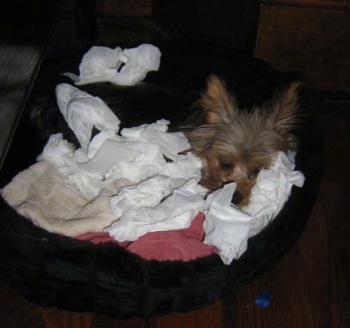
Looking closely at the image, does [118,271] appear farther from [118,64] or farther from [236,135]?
[118,64]

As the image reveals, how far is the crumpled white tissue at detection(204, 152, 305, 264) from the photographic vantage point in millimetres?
1671

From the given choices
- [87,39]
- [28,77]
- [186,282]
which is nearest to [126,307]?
[186,282]

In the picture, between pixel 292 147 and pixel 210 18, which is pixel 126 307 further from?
pixel 210 18

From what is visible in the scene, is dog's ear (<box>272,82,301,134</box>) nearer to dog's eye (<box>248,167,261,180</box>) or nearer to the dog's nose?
dog's eye (<box>248,167,261,180</box>)

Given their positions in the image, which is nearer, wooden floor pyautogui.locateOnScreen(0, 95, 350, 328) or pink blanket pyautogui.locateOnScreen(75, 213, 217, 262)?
pink blanket pyautogui.locateOnScreen(75, 213, 217, 262)

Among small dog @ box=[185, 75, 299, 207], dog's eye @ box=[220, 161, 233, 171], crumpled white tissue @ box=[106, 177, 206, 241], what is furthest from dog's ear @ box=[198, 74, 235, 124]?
crumpled white tissue @ box=[106, 177, 206, 241]

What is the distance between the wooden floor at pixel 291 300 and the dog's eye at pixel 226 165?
17.2 inches

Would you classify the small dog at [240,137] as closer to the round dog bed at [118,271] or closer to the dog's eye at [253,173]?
the dog's eye at [253,173]

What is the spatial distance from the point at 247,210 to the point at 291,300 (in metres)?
0.38

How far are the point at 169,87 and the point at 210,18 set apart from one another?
16.7 inches

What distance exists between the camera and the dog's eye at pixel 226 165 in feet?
6.22

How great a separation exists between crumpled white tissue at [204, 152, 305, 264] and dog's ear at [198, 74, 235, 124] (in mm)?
248

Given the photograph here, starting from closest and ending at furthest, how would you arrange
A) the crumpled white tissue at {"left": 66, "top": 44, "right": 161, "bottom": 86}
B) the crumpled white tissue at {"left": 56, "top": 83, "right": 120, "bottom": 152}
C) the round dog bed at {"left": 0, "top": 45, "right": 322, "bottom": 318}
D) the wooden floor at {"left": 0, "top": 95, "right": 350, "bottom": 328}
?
the round dog bed at {"left": 0, "top": 45, "right": 322, "bottom": 318}, the wooden floor at {"left": 0, "top": 95, "right": 350, "bottom": 328}, the crumpled white tissue at {"left": 56, "top": 83, "right": 120, "bottom": 152}, the crumpled white tissue at {"left": 66, "top": 44, "right": 161, "bottom": 86}

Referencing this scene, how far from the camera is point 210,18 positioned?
2.54 m
